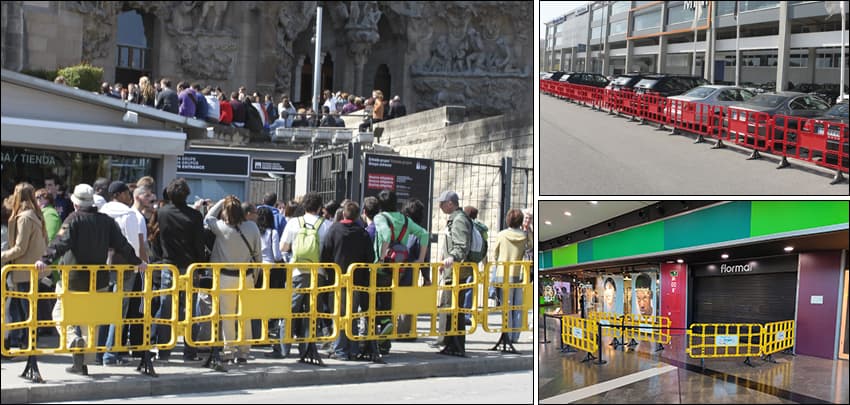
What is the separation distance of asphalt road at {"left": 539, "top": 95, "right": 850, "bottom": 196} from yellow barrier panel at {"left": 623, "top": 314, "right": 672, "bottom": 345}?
19.0 inches

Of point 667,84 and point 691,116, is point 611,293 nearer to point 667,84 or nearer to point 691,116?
point 691,116

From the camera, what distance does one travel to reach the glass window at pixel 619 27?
11.4 ft

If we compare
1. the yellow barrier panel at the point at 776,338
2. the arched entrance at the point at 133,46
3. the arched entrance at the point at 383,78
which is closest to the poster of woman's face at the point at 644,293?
the yellow barrier panel at the point at 776,338

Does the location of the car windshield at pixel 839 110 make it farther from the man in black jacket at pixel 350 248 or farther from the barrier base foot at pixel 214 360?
the man in black jacket at pixel 350 248

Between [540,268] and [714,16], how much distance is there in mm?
997

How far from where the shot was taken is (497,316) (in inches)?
584

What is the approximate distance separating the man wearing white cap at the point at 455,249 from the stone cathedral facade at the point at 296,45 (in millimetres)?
22752

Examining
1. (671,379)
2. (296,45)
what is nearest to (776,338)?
(671,379)

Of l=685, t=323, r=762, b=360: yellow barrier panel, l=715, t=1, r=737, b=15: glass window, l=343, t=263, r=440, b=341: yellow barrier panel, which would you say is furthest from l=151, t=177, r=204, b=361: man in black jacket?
l=715, t=1, r=737, b=15: glass window

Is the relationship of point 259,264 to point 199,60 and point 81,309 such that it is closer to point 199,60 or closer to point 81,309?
point 81,309

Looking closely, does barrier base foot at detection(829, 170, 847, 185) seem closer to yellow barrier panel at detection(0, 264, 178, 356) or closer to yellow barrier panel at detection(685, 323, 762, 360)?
yellow barrier panel at detection(685, 323, 762, 360)

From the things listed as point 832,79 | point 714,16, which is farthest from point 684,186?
point 714,16

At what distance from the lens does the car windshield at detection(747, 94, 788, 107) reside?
3159mm

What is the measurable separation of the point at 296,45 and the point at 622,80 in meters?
45.1
